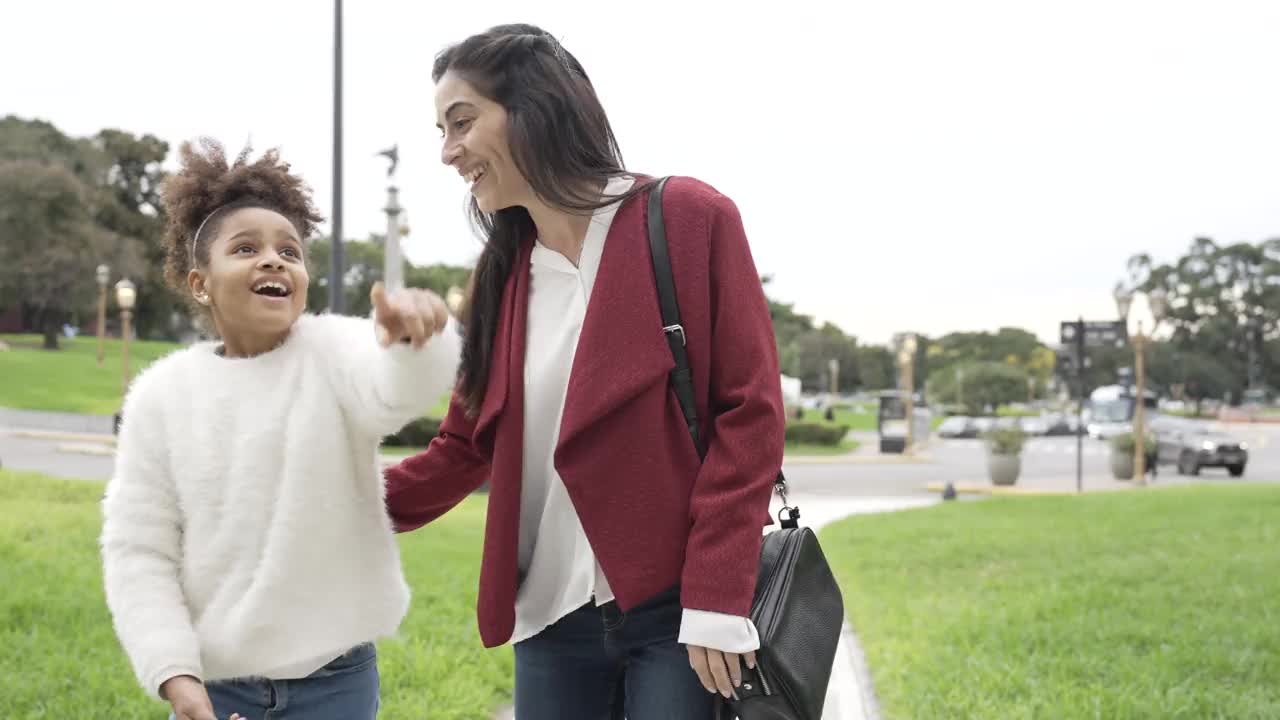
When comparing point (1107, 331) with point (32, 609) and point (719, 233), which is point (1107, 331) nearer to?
point (32, 609)

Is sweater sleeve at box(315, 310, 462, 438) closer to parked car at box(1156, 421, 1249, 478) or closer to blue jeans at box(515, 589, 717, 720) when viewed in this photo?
blue jeans at box(515, 589, 717, 720)

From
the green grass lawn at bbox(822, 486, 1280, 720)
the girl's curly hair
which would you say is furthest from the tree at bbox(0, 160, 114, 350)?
the girl's curly hair

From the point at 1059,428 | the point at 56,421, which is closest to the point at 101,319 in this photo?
the point at 56,421

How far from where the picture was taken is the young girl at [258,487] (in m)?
1.77

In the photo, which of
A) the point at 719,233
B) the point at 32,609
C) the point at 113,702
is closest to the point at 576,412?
the point at 719,233

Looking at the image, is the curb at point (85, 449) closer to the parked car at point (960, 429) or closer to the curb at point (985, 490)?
the curb at point (985, 490)

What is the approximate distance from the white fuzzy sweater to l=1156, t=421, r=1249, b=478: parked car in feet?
80.0

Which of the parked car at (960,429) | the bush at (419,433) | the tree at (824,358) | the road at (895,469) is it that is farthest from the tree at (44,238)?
the tree at (824,358)

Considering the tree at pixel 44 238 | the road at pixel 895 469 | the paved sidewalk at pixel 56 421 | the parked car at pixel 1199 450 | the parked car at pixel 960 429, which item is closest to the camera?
the road at pixel 895 469

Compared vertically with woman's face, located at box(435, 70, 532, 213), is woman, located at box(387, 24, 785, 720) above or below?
below

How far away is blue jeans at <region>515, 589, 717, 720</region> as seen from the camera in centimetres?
184

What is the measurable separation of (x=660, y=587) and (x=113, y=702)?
3.29 meters

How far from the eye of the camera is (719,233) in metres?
1.86

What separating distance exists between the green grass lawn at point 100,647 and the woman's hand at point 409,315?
2.86 m
